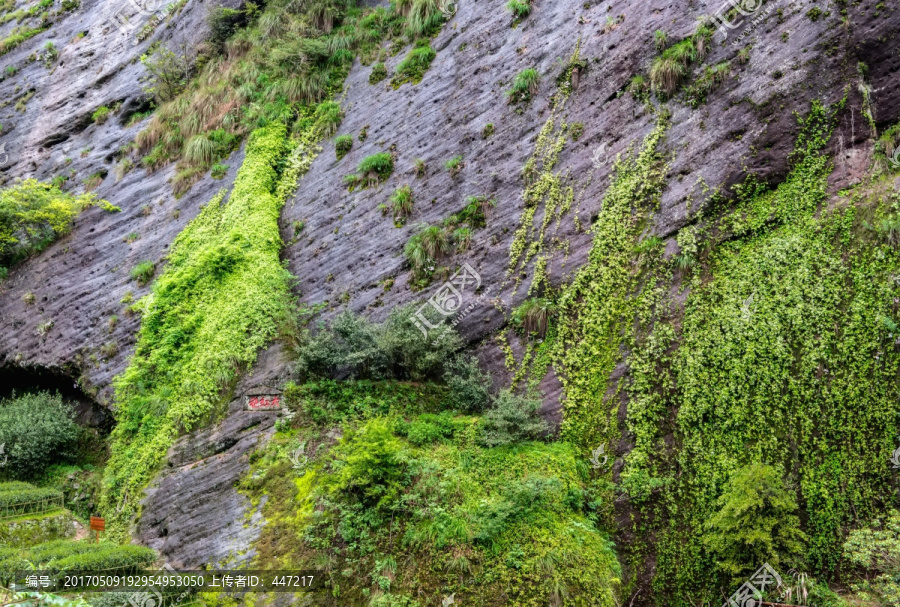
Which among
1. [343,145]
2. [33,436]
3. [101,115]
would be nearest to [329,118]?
[343,145]

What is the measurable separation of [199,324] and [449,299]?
590 cm

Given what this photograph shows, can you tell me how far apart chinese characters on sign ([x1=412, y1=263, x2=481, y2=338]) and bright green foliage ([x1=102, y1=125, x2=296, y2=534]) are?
3182 mm

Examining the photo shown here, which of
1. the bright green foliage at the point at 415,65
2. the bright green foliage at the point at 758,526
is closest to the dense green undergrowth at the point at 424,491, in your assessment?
the bright green foliage at the point at 758,526

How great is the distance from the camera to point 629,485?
706 cm

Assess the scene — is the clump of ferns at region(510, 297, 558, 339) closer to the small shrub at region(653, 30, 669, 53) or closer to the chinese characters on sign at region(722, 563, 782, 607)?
the chinese characters on sign at region(722, 563, 782, 607)

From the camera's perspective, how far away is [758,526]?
556 centimetres

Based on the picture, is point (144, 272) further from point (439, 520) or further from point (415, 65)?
point (439, 520)

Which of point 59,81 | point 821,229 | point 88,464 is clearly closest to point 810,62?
point 821,229

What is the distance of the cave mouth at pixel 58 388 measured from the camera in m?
13.8

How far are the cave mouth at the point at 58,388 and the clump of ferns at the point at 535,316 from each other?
408 inches

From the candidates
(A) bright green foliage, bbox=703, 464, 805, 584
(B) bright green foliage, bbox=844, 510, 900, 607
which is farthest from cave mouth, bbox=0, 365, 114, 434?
(B) bright green foliage, bbox=844, 510, 900, 607

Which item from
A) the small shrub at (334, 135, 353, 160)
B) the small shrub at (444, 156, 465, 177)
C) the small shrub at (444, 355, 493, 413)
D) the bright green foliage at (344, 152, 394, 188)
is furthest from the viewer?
the small shrub at (334, 135, 353, 160)

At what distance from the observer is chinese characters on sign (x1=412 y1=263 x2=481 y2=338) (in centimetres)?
990

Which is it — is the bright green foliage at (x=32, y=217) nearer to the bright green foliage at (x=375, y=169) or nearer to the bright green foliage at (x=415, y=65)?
the bright green foliage at (x=375, y=169)
